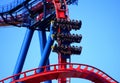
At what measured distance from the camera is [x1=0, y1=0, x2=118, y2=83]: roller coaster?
92.6 feet

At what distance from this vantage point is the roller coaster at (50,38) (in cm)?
2823

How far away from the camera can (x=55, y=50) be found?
31.5 metres

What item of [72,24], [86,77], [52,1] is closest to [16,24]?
[52,1]

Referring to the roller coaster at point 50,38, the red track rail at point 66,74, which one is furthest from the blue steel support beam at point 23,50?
the red track rail at point 66,74

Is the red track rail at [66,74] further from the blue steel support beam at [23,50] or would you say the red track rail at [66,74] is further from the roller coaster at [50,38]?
the blue steel support beam at [23,50]

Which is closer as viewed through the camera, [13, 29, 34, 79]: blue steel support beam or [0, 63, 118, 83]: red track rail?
[0, 63, 118, 83]: red track rail

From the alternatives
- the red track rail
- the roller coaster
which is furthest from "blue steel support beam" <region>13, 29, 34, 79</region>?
the red track rail

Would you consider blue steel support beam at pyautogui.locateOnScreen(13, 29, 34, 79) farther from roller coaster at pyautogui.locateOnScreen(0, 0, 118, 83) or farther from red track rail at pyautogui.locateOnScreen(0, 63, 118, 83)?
red track rail at pyautogui.locateOnScreen(0, 63, 118, 83)

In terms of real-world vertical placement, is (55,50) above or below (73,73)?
above

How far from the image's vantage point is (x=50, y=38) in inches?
1483

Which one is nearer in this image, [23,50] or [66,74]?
[66,74]

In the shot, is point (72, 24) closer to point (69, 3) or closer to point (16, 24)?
point (69, 3)

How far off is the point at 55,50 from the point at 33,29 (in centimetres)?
1263

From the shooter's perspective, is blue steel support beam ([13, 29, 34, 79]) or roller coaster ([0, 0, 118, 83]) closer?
roller coaster ([0, 0, 118, 83])
